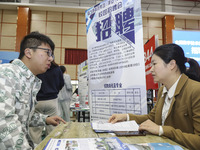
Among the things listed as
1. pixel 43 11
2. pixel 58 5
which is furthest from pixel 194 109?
pixel 43 11

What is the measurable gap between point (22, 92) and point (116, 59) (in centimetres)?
103

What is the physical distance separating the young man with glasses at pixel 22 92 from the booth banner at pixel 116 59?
632 millimetres

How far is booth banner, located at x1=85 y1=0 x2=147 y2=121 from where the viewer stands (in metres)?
1.62

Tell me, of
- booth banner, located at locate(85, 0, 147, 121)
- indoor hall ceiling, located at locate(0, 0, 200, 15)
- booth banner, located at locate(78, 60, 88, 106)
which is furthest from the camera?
indoor hall ceiling, located at locate(0, 0, 200, 15)

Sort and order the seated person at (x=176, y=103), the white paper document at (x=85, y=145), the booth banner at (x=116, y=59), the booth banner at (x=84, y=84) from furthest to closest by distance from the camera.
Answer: the booth banner at (x=84, y=84) < the booth banner at (x=116, y=59) < the seated person at (x=176, y=103) < the white paper document at (x=85, y=145)

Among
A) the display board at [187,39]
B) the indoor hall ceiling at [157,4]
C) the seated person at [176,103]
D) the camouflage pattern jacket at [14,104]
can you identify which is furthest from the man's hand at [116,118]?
the indoor hall ceiling at [157,4]

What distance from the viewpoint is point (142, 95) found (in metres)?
1.56

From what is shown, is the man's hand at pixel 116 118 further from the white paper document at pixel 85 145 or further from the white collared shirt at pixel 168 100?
the white paper document at pixel 85 145

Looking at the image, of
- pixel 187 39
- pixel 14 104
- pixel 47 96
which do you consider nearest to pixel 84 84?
pixel 47 96

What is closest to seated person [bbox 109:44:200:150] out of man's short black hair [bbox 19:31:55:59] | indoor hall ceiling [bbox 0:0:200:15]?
man's short black hair [bbox 19:31:55:59]

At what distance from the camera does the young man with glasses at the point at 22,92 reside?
2.60 ft

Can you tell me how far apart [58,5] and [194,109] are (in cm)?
801

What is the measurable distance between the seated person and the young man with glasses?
655mm

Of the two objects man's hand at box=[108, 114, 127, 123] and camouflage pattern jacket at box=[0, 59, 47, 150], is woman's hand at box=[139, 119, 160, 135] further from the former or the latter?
camouflage pattern jacket at box=[0, 59, 47, 150]
